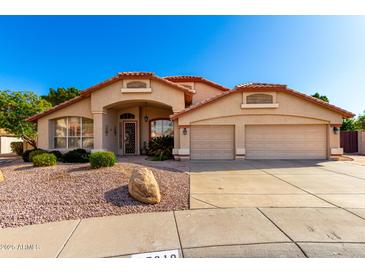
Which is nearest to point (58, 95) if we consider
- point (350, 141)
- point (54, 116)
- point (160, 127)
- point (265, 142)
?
point (54, 116)

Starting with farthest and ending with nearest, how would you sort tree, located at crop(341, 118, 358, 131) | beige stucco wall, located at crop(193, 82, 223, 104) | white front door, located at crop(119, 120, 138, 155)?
1. tree, located at crop(341, 118, 358, 131)
2. beige stucco wall, located at crop(193, 82, 223, 104)
3. white front door, located at crop(119, 120, 138, 155)

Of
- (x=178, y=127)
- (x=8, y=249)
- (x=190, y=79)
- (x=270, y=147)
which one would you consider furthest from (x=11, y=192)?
(x=190, y=79)

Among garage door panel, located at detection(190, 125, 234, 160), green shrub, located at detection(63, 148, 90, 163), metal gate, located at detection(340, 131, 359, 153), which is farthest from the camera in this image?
metal gate, located at detection(340, 131, 359, 153)

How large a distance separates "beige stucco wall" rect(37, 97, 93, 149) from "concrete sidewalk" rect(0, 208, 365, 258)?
10.8 m

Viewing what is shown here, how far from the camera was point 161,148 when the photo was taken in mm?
13312

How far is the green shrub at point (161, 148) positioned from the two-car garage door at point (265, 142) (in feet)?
5.51

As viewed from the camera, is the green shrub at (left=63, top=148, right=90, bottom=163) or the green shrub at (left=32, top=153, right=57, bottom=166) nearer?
the green shrub at (left=32, top=153, right=57, bottom=166)

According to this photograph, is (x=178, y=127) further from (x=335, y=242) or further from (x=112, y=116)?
(x=335, y=242)

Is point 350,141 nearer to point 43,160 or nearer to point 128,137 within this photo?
point 128,137

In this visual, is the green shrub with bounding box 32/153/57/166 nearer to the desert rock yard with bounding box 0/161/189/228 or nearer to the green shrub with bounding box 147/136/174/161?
the desert rock yard with bounding box 0/161/189/228

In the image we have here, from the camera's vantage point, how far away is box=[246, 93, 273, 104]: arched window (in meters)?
12.0

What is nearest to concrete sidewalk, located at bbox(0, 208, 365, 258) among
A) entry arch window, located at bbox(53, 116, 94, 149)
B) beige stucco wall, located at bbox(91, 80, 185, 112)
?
beige stucco wall, located at bbox(91, 80, 185, 112)

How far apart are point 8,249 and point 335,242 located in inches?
201
